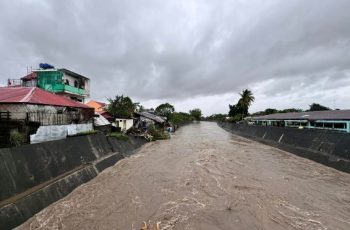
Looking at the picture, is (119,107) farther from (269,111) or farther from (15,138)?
(269,111)

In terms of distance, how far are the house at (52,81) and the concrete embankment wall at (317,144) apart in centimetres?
2429

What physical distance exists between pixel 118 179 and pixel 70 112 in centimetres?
780

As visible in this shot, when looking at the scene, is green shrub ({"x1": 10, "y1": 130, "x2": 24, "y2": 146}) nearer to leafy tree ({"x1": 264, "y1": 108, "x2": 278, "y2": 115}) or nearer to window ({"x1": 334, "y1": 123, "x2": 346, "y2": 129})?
window ({"x1": 334, "y1": 123, "x2": 346, "y2": 129})

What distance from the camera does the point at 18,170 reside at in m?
9.25

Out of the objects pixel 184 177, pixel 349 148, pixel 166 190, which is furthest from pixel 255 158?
pixel 166 190

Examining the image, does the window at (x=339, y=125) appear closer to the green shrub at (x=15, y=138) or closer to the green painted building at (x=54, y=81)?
the green shrub at (x=15, y=138)

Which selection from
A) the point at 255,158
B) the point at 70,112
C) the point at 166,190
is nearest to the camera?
the point at 166,190

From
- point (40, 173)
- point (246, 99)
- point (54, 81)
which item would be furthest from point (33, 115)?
point (246, 99)

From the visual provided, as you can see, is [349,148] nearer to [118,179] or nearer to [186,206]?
[186,206]

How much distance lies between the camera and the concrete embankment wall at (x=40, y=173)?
8148 mm

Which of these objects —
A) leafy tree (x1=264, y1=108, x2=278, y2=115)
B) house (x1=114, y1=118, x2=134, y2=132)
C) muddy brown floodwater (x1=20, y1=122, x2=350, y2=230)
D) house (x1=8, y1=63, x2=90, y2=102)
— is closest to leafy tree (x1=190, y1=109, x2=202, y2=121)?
leafy tree (x1=264, y1=108, x2=278, y2=115)

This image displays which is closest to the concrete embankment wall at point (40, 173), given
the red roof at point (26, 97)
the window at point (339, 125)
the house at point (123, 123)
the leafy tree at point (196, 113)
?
the red roof at point (26, 97)

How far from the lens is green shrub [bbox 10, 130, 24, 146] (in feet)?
35.5

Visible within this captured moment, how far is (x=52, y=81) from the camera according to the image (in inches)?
987
